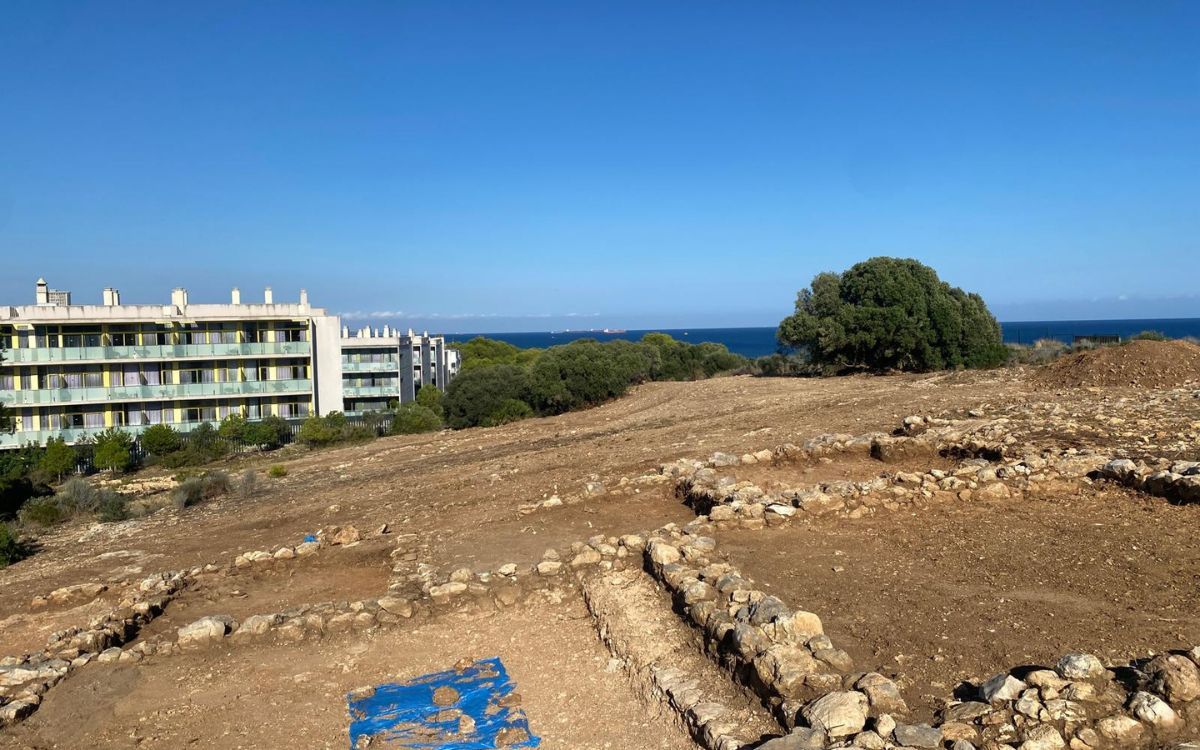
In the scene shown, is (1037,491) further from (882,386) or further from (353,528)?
(882,386)

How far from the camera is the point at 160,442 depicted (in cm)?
3216

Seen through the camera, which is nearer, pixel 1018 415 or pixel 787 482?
pixel 787 482

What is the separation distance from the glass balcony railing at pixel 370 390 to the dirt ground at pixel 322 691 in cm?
4413

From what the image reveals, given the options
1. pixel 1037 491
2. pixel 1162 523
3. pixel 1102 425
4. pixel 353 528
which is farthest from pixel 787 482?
pixel 353 528

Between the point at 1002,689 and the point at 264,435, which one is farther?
the point at 264,435

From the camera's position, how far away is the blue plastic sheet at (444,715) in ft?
18.9

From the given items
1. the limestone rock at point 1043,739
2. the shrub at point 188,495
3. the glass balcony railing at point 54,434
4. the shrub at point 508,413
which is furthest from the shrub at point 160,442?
the limestone rock at point 1043,739

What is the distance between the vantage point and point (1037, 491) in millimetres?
10344

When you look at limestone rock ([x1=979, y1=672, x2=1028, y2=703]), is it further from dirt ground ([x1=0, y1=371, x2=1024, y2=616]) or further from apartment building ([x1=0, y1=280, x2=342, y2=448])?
apartment building ([x1=0, y1=280, x2=342, y2=448])

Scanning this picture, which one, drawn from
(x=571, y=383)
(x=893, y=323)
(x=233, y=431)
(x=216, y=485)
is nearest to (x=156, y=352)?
(x=233, y=431)

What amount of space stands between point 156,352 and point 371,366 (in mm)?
14148

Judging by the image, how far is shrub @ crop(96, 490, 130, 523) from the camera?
1747cm

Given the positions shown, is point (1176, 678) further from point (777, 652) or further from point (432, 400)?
point (432, 400)

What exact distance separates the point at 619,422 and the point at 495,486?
1068 cm
